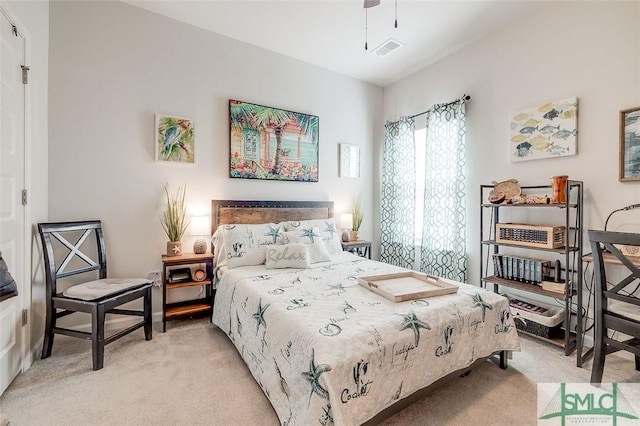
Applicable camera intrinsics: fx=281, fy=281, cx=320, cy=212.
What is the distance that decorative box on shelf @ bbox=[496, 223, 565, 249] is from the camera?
2.38 m

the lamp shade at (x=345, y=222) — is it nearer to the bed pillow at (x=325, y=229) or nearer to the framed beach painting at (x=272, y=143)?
the bed pillow at (x=325, y=229)

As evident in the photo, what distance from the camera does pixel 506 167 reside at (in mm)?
2967

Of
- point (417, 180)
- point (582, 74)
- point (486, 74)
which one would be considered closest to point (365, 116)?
point (417, 180)

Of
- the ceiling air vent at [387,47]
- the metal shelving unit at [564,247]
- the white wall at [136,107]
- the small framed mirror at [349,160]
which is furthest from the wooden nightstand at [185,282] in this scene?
the ceiling air vent at [387,47]

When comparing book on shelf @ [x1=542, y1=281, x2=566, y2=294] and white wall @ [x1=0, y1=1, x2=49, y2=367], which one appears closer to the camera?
white wall @ [x1=0, y1=1, x2=49, y2=367]

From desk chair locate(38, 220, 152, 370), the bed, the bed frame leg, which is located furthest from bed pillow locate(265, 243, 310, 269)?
the bed frame leg

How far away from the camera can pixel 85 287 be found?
2.19 m

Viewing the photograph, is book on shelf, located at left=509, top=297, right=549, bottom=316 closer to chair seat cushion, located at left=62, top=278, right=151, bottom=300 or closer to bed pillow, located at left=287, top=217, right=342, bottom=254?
bed pillow, located at left=287, top=217, right=342, bottom=254

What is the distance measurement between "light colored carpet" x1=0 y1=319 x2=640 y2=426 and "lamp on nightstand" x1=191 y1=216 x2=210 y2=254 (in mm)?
922

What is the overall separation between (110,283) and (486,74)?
4.23m

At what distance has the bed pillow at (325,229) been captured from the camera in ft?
10.6

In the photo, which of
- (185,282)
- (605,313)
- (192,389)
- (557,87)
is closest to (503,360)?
(605,313)

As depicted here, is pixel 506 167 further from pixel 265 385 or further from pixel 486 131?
pixel 265 385

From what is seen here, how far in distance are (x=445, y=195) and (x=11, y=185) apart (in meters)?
3.94
